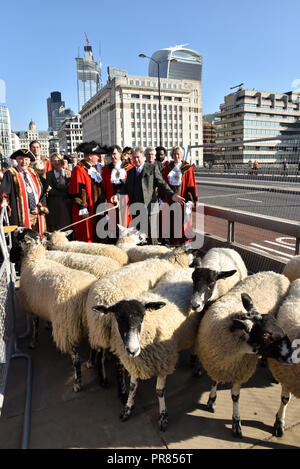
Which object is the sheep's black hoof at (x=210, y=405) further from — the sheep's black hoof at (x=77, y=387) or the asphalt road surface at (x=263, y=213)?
the asphalt road surface at (x=263, y=213)

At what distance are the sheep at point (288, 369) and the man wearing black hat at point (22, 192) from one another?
445 cm

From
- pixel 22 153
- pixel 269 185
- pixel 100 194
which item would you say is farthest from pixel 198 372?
pixel 22 153

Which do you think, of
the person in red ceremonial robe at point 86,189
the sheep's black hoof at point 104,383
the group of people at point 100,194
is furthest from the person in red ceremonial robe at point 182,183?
the sheep's black hoof at point 104,383

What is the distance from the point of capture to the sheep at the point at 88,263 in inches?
145

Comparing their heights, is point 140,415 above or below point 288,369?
below

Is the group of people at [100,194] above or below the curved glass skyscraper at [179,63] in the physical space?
below

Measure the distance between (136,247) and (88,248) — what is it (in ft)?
2.53

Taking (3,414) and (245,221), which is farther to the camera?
(245,221)

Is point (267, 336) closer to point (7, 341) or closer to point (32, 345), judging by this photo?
point (7, 341)

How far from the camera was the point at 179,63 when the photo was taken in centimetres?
15962
